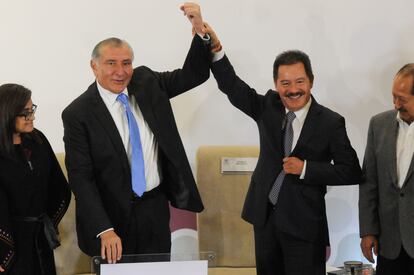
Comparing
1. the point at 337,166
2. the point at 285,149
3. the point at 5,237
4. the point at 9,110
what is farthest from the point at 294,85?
the point at 5,237

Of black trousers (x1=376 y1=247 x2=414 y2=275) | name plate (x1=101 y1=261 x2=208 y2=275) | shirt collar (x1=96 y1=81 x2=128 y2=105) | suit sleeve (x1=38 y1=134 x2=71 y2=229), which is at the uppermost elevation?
shirt collar (x1=96 y1=81 x2=128 y2=105)

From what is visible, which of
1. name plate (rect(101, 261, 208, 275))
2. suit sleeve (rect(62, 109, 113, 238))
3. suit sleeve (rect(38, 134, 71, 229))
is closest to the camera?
name plate (rect(101, 261, 208, 275))

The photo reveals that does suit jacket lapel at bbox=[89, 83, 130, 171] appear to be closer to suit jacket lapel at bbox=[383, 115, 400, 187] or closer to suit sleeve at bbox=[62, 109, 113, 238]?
suit sleeve at bbox=[62, 109, 113, 238]

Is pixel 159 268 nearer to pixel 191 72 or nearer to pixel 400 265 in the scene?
pixel 191 72

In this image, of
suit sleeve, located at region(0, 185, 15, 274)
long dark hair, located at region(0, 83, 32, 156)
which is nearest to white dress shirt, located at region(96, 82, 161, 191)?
long dark hair, located at region(0, 83, 32, 156)

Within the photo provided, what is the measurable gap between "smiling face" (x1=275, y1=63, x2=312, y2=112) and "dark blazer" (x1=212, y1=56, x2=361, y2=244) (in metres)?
0.07

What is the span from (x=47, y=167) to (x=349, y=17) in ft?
6.57

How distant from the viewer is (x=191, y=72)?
2453mm

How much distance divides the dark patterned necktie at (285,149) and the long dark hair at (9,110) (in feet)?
3.67

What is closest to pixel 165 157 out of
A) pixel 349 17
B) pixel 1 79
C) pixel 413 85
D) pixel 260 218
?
pixel 260 218

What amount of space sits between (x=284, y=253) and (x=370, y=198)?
465 mm

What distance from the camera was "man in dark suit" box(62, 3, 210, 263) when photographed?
2.27 meters

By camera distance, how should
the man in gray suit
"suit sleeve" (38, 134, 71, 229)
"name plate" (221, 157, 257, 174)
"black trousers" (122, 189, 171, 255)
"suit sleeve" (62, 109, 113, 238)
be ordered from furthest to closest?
1. "name plate" (221, 157, 257, 174)
2. "suit sleeve" (38, 134, 71, 229)
3. "black trousers" (122, 189, 171, 255)
4. the man in gray suit
5. "suit sleeve" (62, 109, 113, 238)

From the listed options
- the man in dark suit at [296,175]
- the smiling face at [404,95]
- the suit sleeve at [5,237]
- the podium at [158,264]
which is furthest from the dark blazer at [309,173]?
the suit sleeve at [5,237]
